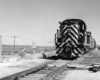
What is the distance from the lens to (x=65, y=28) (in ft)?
51.4

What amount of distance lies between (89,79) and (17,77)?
260 centimetres

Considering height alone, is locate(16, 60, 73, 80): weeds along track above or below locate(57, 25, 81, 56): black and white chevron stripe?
below

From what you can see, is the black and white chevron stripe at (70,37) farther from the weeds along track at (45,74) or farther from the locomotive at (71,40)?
the weeds along track at (45,74)

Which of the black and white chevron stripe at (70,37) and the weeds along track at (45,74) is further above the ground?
the black and white chevron stripe at (70,37)

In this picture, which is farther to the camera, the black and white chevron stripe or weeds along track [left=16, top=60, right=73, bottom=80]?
the black and white chevron stripe

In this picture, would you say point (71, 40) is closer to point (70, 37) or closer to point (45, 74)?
point (70, 37)

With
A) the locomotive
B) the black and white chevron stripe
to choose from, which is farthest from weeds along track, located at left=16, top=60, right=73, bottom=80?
the black and white chevron stripe

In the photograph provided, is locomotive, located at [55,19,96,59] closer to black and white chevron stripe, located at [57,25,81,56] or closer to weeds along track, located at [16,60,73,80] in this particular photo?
black and white chevron stripe, located at [57,25,81,56]

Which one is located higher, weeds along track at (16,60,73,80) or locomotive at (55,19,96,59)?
locomotive at (55,19,96,59)

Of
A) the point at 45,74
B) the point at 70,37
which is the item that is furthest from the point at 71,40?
the point at 45,74

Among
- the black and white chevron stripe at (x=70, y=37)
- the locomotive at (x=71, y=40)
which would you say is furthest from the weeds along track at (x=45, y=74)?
the black and white chevron stripe at (x=70, y=37)

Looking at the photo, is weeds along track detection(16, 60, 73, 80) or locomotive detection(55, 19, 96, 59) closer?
weeds along track detection(16, 60, 73, 80)

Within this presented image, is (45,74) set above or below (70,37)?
below

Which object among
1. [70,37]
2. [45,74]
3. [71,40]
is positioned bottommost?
[45,74]
